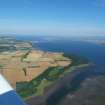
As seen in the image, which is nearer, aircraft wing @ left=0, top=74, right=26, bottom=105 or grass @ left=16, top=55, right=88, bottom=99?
aircraft wing @ left=0, top=74, right=26, bottom=105

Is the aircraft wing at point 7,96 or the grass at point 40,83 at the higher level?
the aircraft wing at point 7,96

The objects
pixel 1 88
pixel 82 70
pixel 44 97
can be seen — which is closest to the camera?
pixel 1 88

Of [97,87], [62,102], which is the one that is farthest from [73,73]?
[62,102]

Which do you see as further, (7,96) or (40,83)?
(40,83)

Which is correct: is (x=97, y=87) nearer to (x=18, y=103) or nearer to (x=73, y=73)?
(x=73, y=73)

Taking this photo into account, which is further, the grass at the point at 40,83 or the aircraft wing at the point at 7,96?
the grass at the point at 40,83

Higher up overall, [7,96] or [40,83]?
[7,96]

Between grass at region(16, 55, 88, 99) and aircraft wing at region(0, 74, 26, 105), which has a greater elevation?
aircraft wing at region(0, 74, 26, 105)

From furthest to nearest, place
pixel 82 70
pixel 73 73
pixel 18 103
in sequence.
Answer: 1. pixel 82 70
2. pixel 73 73
3. pixel 18 103
